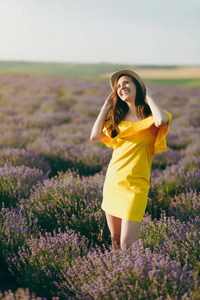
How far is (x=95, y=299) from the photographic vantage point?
5.38 ft

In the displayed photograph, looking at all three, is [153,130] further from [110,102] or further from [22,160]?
[22,160]

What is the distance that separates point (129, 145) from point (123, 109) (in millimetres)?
359

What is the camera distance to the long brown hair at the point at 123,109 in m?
2.23

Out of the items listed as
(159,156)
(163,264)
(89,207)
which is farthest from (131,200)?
(159,156)

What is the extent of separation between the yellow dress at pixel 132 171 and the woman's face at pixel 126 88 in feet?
0.69

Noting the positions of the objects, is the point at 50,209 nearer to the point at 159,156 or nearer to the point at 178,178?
the point at 178,178

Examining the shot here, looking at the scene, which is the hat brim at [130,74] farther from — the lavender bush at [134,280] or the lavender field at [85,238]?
the lavender bush at [134,280]

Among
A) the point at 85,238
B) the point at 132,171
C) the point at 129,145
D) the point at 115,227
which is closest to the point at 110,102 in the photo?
the point at 129,145

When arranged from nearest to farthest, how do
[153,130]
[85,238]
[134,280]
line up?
[134,280], [153,130], [85,238]

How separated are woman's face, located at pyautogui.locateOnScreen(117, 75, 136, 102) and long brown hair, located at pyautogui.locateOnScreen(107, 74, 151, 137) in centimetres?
4

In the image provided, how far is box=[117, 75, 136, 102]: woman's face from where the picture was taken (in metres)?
2.19

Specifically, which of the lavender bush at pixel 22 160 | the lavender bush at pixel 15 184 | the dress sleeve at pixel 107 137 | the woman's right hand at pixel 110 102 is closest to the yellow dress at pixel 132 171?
the dress sleeve at pixel 107 137

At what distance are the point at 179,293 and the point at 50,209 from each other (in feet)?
5.13

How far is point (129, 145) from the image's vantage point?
7.04ft
